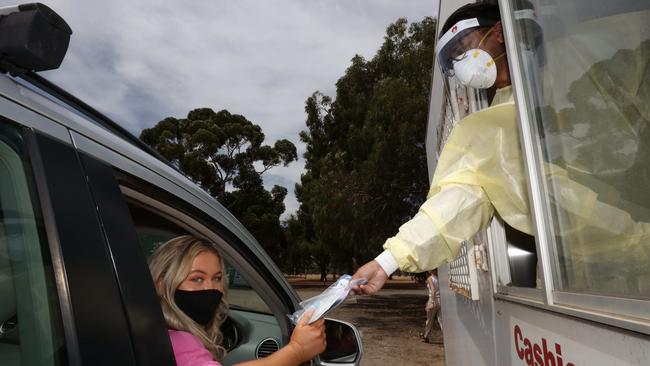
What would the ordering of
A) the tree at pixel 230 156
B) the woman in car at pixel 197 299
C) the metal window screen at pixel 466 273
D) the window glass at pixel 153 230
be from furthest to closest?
1. the tree at pixel 230 156
2. the metal window screen at pixel 466 273
3. the window glass at pixel 153 230
4. the woman in car at pixel 197 299

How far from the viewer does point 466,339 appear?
10.4 ft

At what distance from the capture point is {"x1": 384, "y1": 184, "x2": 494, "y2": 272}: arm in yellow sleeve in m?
1.84

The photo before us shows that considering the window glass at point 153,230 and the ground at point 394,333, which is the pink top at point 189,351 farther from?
the ground at point 394,333

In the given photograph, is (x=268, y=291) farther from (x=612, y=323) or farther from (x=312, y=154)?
(x=312, y=154)

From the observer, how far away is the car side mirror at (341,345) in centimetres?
208

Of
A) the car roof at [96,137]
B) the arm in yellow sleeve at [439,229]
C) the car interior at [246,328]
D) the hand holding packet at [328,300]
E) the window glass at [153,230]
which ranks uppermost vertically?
the car roof at [96,137]

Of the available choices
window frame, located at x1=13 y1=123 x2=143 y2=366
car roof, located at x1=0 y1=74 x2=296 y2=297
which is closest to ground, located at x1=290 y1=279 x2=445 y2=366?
car roof, located at x1=0 y1=74 x2=296 y2=297

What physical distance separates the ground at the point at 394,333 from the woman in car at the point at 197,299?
16.1 feet

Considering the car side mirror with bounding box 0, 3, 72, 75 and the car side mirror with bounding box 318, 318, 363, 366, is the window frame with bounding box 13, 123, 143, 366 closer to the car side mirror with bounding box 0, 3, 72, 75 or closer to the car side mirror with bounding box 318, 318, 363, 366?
the car side mirror with bounding box 0, 3, 72, 75

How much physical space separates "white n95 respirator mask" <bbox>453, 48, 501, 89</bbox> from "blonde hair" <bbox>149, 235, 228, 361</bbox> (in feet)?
3.71

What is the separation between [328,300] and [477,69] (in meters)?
1.02

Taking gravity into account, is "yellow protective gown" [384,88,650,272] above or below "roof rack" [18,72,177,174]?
below

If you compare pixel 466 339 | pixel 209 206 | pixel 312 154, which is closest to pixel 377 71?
pixel 312 154

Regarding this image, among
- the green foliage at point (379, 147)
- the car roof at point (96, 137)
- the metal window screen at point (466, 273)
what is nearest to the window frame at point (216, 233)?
the car roof at point (96, 137)
